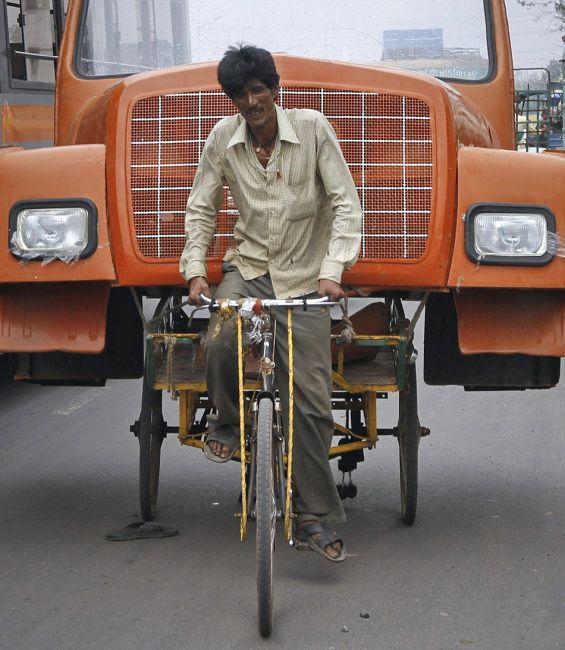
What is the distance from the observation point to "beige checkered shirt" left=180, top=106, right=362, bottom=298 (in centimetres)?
478

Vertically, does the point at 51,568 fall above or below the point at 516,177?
below

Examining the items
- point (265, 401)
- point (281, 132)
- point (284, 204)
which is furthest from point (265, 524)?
point (281, 132)

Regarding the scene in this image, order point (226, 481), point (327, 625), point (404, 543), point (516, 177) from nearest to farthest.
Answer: point (327, 625) → point (516, 177) → point (404, 543) → point (226, 481)

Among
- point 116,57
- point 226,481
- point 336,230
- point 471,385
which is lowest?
point 226,481

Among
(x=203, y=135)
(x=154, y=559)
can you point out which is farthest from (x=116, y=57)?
(x=154, y=559)

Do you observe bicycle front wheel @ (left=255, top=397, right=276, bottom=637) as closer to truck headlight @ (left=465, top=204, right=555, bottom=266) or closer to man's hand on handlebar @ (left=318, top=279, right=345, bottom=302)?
man's hand on handlebar @ (left=318, top=279, right=345, bottom=302)

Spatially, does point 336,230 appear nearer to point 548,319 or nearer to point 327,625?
point 548,319

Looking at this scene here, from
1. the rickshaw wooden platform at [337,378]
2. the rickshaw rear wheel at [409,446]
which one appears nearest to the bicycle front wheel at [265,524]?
the rickshaw wooden platform at [337,378]

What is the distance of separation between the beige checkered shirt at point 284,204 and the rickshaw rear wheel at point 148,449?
106 centimetres

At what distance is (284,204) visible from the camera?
4828 millimetres

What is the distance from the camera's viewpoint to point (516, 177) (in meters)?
5.12

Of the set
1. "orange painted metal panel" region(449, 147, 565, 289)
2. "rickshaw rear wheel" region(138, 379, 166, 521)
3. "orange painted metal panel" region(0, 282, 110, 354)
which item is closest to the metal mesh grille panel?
"orange painted metal panel" region(449, 147, 565, 289)

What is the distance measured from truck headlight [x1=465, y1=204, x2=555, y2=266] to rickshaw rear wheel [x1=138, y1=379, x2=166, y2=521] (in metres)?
1.60

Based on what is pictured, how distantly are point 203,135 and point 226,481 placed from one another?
2083 mm
